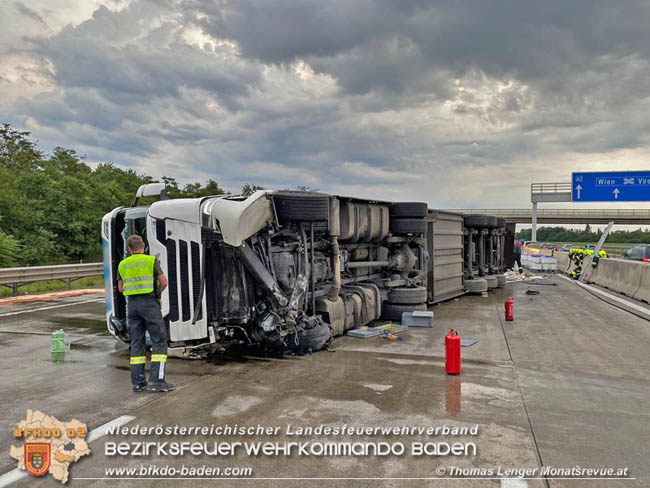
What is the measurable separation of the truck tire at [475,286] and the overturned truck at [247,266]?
6.85 meters

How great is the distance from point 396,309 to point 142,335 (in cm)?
566

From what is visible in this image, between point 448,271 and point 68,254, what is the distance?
23594 mm

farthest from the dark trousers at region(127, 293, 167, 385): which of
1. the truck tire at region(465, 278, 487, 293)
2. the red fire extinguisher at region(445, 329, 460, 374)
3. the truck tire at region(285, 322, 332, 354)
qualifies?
the truck tire at region(465, 278, 487, 293)

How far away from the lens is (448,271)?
1273 cm

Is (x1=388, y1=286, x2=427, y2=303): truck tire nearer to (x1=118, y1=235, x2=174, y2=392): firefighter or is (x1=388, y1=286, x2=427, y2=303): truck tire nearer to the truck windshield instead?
the truck windshield

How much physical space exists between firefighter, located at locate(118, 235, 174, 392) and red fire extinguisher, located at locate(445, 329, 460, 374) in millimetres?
3195

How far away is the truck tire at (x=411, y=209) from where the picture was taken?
32.5ft

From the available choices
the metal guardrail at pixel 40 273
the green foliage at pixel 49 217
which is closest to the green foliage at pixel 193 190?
the green foliage at pixel 49 217

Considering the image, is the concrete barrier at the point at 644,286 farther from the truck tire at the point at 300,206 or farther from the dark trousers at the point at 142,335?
the dark trousers at the point at 142,335

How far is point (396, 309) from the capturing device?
958 centimetres

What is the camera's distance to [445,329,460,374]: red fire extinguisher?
550 cm

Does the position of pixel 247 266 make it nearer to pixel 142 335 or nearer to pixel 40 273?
pixel 142 335

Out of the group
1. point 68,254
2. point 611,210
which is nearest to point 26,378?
point 68,254

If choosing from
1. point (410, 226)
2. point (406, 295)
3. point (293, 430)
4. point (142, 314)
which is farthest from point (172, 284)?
point (410, 226)
